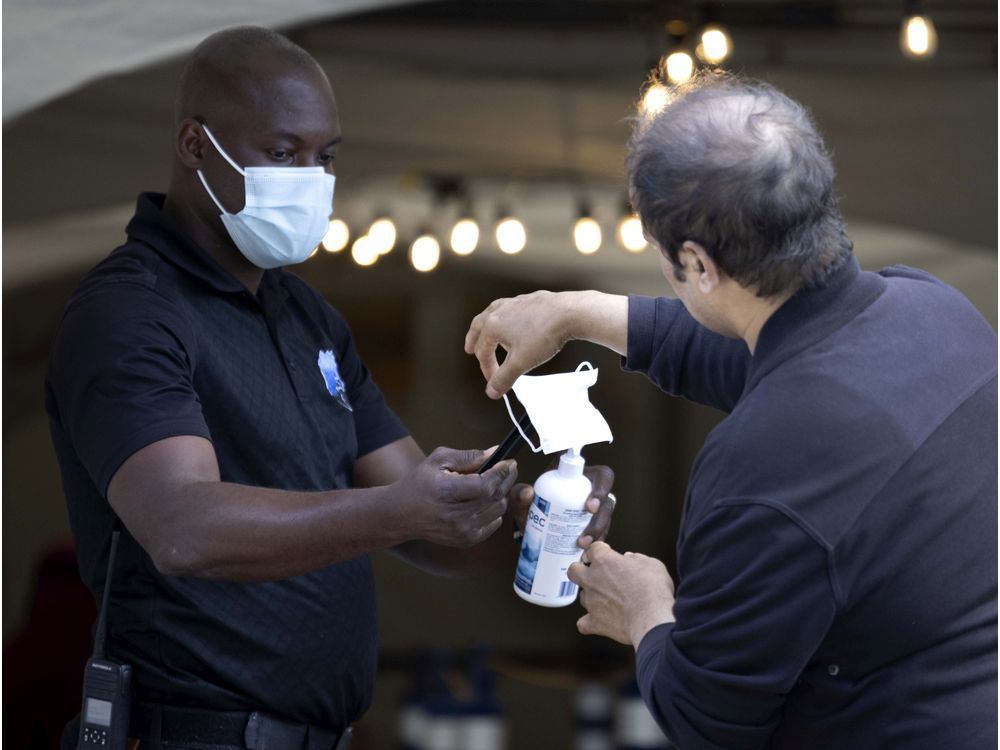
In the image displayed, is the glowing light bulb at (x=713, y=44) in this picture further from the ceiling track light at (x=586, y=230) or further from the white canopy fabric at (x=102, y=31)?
the white canopy fabric at (x=102, y=31)

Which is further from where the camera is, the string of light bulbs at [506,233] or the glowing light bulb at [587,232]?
the glowing light bulb at [587,232]

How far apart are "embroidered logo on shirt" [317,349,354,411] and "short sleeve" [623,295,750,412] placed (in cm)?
51

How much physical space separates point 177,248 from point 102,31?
0.70 m

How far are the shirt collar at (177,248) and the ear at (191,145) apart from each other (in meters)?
0.10

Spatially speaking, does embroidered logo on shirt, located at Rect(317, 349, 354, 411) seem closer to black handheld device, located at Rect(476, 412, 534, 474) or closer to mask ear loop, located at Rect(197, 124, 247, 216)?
mask ear loop, located at Rect(197, 124, 247, 216)

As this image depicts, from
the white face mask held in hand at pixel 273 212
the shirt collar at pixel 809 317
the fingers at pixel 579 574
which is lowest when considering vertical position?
the fingers at pixel 579 574

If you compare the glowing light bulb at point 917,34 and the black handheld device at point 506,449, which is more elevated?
the glowing light bulb at point 917,34

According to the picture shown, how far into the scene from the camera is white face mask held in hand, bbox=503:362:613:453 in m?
1.67

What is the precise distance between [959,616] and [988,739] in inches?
5.9

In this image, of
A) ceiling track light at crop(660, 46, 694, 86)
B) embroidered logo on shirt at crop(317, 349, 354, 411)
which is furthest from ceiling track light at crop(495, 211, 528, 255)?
embroidered logo on shirt at crop(317, 349, 354, 411)

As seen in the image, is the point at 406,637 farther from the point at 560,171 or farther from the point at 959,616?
the point at 959,616

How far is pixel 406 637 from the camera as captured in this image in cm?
540

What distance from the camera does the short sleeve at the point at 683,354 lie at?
1813 millimetres

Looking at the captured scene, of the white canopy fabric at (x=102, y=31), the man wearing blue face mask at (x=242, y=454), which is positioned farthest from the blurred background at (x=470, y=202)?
the man wearing blue face mask at (x=242, y=454)
